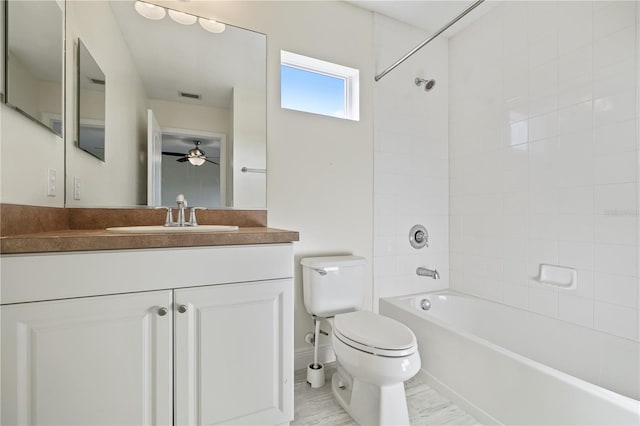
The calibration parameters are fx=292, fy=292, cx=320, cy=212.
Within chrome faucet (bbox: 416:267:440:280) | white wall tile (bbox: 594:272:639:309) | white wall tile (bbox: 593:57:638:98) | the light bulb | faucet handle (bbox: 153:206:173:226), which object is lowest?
chrome faucet (bbox: 416:267:440:280)

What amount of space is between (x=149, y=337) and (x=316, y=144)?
1461 mm

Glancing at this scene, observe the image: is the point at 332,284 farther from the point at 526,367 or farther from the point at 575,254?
the point at 575,254

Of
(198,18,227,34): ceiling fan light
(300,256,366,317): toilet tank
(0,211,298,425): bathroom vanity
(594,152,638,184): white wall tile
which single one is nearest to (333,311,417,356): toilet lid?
(300,256,366,317): toilet tank

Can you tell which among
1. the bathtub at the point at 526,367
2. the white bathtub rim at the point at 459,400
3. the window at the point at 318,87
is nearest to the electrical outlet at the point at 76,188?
the window at the point at 318,87

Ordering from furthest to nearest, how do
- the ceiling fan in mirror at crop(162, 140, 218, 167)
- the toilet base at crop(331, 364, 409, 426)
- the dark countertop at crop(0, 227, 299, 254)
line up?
the ceiling fan in mirror at crop(162, 140, 218, 167), the toilet base at crop(331, 364, 409, 426), the dark countertop at crop(0, 227, 299, 254)

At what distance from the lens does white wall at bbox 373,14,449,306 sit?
2.25 metres

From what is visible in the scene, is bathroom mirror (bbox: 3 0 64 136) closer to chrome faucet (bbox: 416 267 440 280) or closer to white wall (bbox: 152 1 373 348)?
white wall (bbox: 152 1 373 348)

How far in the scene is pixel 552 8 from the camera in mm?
1863

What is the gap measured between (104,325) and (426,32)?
115 inches

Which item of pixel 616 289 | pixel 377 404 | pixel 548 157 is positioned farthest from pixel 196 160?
pixel 616 289

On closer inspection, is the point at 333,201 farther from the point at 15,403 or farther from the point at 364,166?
the point at 15,403

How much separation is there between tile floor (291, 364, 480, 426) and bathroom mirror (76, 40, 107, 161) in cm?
167

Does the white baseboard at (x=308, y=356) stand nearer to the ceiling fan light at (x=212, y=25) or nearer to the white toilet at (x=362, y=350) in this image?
the white toilet at (x=362, y=350)

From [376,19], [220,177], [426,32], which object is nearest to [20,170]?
[220,177]
